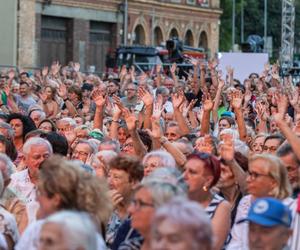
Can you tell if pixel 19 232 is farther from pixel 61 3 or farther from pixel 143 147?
pixel 61 3

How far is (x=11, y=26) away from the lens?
149ft

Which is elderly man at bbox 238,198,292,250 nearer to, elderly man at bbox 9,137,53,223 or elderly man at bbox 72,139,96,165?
elderly man at bbox 9,137,53,223

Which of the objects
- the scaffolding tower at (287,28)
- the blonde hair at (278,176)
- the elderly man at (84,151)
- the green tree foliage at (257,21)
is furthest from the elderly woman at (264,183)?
the green tree foliage at (257,21)

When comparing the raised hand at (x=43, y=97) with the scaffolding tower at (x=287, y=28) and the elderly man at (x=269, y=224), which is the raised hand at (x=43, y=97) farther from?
the scaffolding tower at (x=287, y=28)

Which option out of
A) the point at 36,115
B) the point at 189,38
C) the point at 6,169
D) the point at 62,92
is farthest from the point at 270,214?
the point at 189,38

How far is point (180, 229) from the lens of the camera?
18.4ft

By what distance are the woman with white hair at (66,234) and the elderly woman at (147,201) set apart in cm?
72

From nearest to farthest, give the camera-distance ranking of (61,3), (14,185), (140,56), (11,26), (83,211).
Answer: (83,211) → (14,185) → (140,56) → (11,26) → (61,3)

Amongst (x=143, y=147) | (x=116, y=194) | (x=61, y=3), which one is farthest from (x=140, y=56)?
(x=116, y=194)

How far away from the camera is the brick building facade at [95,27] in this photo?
46812 millimetres

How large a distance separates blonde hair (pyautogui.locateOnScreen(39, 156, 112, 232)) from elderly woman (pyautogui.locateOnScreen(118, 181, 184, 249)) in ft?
1.00

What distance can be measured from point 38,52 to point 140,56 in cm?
1017

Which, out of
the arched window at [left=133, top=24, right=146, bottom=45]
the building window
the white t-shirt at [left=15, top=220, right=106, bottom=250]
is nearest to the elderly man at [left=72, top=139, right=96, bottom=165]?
the white t-shirt at [left=15, top=220, right=106, bottom=250]

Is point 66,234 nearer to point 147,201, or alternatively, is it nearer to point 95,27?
point 147,201
